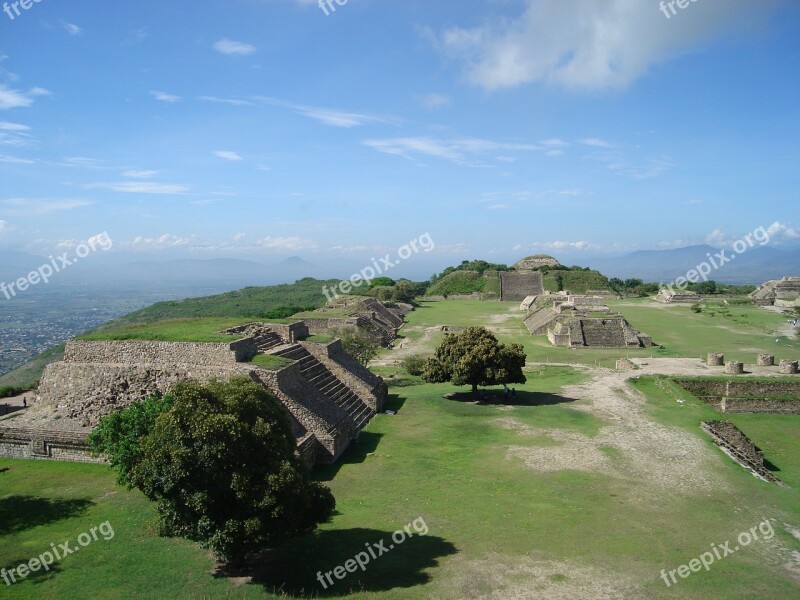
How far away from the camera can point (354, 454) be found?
16.9 meters

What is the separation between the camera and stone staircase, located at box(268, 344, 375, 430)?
19766 millimetres

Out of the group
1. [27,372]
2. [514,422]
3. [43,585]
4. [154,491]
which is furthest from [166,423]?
[27,372]

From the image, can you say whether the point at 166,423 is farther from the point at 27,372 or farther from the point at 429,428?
the point at 27,372

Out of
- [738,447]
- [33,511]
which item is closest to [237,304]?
[33,511]

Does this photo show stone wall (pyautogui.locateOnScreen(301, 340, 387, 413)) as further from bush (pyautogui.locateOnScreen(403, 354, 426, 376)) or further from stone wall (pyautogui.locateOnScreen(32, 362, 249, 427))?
bush (pyautogui.locateOnScreen(403, 354, 426, 376))

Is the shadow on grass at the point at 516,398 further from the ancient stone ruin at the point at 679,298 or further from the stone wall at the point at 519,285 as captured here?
the stone wall at the point at 519,285

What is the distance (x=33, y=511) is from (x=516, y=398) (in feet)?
61.2

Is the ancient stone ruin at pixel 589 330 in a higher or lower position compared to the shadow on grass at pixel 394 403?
higher

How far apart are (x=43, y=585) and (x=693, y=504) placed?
14726 millimetres

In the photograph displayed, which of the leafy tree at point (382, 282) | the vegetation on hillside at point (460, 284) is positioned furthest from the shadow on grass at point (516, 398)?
the leafy tree at point (382, 282)

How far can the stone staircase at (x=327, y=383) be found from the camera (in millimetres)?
19766

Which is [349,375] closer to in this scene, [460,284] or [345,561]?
[345,561]

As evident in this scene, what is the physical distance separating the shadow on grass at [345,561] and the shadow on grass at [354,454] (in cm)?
319

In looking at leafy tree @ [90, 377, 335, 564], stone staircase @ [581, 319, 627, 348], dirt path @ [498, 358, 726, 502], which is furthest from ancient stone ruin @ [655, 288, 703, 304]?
leafy tree @ [90, 377, 335, 564]
